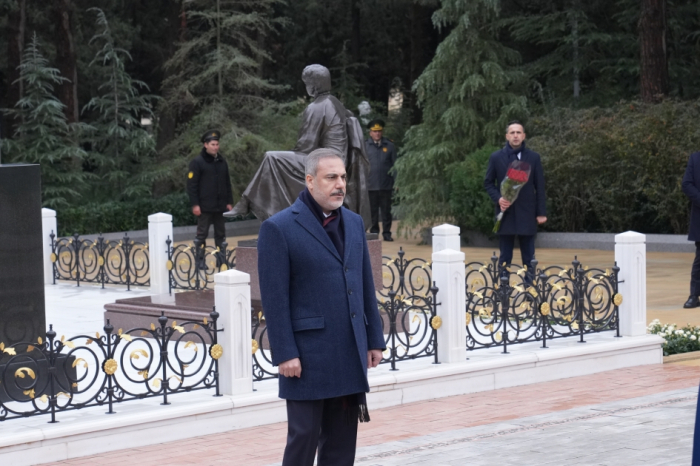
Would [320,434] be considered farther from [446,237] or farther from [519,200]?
[446,237]

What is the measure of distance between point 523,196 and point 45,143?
14.3m

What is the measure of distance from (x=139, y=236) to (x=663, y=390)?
53.7ft

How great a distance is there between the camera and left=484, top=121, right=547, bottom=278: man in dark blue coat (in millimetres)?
12219

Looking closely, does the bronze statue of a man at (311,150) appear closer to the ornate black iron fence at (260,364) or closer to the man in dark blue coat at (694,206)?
the ornate black iron fence at (260,364)

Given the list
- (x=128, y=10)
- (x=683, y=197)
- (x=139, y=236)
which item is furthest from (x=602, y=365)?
(x=128, y=10)

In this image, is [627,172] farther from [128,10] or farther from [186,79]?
[128,10]

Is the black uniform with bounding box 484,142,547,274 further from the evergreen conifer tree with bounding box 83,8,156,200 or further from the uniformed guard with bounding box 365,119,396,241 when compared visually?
the evergreen conifer tree with bounding box 83,8,156,200

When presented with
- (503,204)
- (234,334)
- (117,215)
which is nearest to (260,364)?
(234,334)

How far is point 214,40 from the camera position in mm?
29422

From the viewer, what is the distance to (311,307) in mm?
5188

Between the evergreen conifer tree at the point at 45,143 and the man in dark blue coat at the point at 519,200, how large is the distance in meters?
13.1

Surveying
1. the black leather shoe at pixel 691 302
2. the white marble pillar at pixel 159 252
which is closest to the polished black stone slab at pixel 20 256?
the white marble pillar at pixel 159 252

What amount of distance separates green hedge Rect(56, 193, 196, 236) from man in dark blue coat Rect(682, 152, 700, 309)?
13695 mm

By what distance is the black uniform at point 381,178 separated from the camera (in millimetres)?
21375
